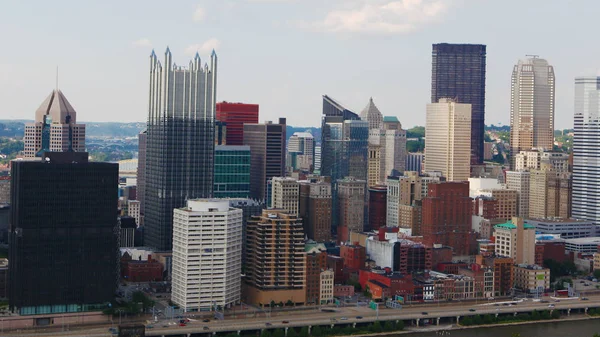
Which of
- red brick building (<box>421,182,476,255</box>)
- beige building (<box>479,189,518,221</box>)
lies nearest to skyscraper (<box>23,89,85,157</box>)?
red brick building (<box>421,182,476,255</box>)

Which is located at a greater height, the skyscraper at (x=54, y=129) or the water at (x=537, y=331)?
the skyscraper at (x=54, y=129)

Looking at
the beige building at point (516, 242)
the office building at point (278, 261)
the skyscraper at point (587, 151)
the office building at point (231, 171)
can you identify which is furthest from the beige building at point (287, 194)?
the skyscraper at point (587, 151)

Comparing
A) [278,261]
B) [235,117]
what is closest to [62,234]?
[278,261]

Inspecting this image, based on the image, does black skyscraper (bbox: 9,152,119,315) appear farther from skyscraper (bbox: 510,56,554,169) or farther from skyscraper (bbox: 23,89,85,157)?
skyscraper (bbox: 510,56,554,169)

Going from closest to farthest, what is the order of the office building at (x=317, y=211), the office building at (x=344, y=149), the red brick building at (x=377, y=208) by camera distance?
1. the office building at (x=317, y=211)
2. the red brick building at (x=377, y=208)
3. the office building at (x=344, y=149)

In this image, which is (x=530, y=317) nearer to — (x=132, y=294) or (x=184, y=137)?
(x=132, y=294)

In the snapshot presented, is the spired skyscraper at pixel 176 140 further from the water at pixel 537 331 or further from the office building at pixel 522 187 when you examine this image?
the office building at pixel 522 187
